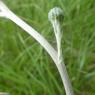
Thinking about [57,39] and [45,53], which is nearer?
[57,39]

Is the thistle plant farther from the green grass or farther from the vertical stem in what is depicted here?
the green grass

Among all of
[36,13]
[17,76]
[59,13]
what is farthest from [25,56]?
[59,13]

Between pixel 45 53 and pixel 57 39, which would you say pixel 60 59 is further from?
pixel 45 53

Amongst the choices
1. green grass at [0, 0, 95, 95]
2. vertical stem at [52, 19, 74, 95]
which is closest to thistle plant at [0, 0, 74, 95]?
vertical stem at [52, 19, 74, 95]

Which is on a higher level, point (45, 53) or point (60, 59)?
point (45, 53)

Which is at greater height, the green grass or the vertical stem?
the green grass

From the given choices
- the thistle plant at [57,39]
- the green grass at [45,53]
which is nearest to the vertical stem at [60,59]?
the thistle plant at [57,39]

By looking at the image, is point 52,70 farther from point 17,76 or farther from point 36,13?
point 36,13

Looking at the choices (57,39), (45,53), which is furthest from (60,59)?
(45,53)
